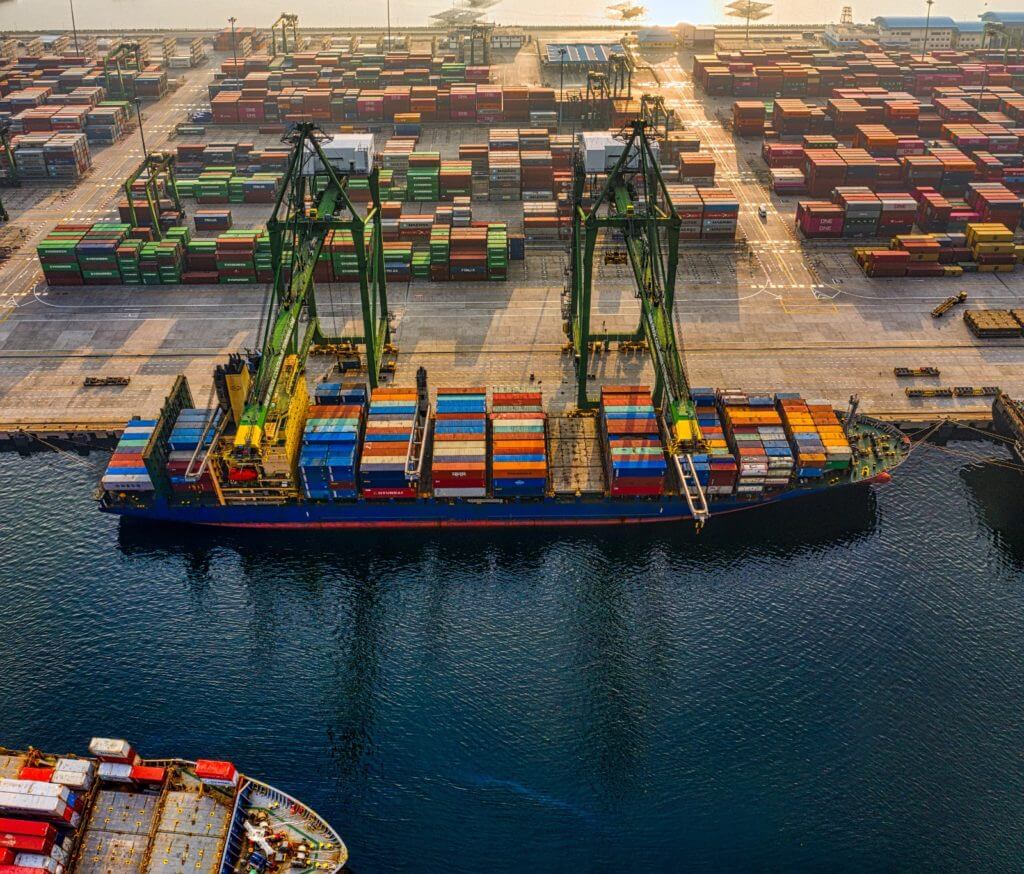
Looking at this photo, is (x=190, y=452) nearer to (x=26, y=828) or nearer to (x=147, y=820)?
(x=147, y=820)

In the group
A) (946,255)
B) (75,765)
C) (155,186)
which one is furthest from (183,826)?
(946,255)

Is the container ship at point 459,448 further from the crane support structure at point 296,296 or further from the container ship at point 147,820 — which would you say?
the container ship at point 147,820

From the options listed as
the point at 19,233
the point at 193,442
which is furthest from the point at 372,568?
the point at 19,233

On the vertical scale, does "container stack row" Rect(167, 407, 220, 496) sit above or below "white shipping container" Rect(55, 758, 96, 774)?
above

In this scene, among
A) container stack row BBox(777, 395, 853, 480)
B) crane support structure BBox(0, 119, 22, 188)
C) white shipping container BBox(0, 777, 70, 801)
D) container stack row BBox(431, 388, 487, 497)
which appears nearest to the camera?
white shipping container BBox(0, 777, 70, 801)

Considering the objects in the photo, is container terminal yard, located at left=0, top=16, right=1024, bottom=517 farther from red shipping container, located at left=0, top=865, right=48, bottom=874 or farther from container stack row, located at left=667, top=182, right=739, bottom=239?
red shipping container, located at left=0, top=865, right=48, bottom=874

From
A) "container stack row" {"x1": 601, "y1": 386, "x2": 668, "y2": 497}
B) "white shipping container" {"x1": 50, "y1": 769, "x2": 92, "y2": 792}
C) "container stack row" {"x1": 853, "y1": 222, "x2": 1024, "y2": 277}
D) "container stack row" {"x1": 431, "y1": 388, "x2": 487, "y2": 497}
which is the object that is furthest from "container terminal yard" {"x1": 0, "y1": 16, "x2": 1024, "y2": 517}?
"white shipping container" {"x1": 50, "y1": 769, "x2": 92, "y2": 792}
